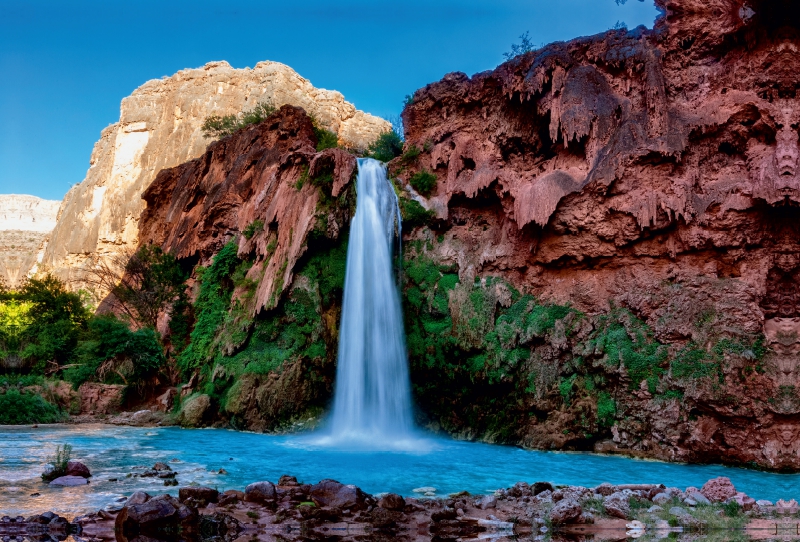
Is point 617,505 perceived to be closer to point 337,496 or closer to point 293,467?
point 337,496

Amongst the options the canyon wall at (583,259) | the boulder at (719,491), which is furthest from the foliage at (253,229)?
the boulder at (719,491)

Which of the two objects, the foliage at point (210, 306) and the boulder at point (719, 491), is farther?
the foliage at point (210, 306)

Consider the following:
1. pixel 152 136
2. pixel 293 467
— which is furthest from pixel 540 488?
pixel 152 136

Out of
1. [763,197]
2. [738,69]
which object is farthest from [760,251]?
[738,69]

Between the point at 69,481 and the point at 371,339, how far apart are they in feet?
35.7

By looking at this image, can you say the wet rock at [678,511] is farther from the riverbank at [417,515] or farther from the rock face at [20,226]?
the rock face at [20,226]

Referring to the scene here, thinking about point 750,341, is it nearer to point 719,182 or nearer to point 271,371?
point 719,182

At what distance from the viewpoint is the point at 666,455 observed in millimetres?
14430

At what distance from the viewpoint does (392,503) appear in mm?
7520

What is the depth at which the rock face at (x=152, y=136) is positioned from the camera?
57.5m

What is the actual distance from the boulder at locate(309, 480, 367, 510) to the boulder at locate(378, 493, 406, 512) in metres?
0.26

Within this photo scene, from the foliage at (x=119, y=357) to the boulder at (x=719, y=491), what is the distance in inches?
782

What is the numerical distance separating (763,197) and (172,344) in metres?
22.6

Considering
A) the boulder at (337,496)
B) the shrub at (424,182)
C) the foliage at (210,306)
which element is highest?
the shrub at (424,182)
